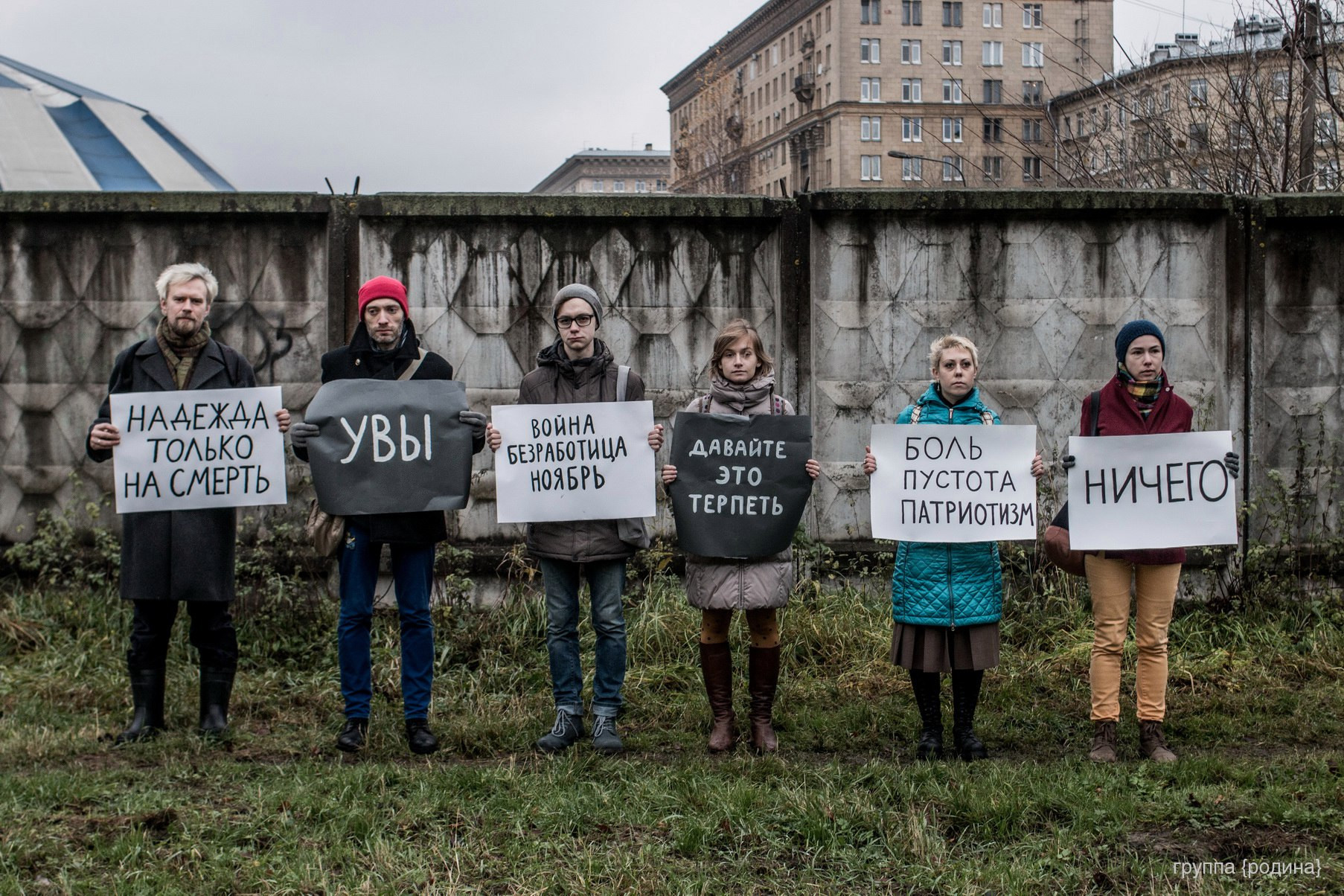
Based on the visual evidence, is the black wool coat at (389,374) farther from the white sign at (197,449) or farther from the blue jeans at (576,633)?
the blue jeans at (576,633)

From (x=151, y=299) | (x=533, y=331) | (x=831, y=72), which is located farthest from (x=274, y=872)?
(x=831, y=72)

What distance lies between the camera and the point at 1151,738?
17.0ft

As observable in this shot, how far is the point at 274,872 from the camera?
390 cm

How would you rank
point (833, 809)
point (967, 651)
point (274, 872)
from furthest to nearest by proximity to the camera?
point (967, 651) → point (833, 809) → point (274, 872)

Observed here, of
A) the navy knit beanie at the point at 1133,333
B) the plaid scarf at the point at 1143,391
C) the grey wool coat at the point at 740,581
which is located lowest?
the grey wool coat at the point at 740,581

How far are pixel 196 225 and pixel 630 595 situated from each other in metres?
3.47

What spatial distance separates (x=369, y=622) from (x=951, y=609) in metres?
2.62

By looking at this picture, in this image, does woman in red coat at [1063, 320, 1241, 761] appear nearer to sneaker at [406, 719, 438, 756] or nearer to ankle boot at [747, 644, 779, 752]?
ankle boot at [747, 644, 779, 752]

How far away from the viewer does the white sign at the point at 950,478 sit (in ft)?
17.3

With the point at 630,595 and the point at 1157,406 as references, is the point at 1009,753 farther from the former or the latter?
the point at 630,595

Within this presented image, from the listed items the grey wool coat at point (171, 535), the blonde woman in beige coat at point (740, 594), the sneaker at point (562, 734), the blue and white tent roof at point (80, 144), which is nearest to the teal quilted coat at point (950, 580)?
the blonde woman in beige coat at point (740, 594)

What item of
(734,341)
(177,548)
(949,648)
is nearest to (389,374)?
(177,548)

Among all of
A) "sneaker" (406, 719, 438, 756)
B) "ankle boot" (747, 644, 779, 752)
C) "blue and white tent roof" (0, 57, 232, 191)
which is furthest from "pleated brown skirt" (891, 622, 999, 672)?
"blue and white tent roof" (0, 57, 232, 191)

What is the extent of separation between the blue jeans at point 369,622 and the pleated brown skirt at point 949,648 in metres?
2.15
